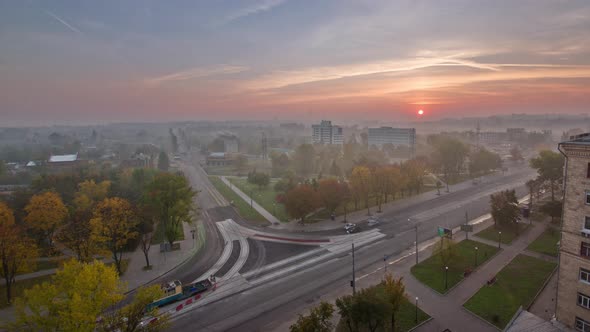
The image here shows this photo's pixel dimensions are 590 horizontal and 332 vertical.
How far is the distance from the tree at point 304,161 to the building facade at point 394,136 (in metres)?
87.5

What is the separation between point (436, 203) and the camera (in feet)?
188

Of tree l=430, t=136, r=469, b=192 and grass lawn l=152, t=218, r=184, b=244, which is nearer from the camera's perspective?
grass lawn l=152, t=218, r=184, b=244

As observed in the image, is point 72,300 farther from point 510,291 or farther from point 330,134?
point 330,134

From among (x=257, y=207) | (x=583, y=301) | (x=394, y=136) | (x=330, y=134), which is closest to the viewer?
(x=583, y=301)

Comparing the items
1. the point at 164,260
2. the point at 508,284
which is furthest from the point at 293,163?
the point at 508,284

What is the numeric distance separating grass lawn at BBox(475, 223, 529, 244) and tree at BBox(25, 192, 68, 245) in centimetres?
5767

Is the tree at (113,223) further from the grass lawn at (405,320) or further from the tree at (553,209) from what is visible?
the tree at (553,209)

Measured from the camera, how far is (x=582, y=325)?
65.5 feet

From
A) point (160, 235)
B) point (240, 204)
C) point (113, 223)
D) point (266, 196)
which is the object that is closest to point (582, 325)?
point (113, 223)

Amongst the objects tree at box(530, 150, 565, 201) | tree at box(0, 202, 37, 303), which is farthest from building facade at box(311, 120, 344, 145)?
tree at box(0, 202, 37, 303)

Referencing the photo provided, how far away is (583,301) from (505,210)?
80.5 feet

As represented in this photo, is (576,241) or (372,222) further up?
(576,241)

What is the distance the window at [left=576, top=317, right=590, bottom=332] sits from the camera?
19.7 metres

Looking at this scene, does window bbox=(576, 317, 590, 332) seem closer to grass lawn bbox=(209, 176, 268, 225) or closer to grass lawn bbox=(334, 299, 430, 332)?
grass lawn bbox=(334, 299, 430, 332)
